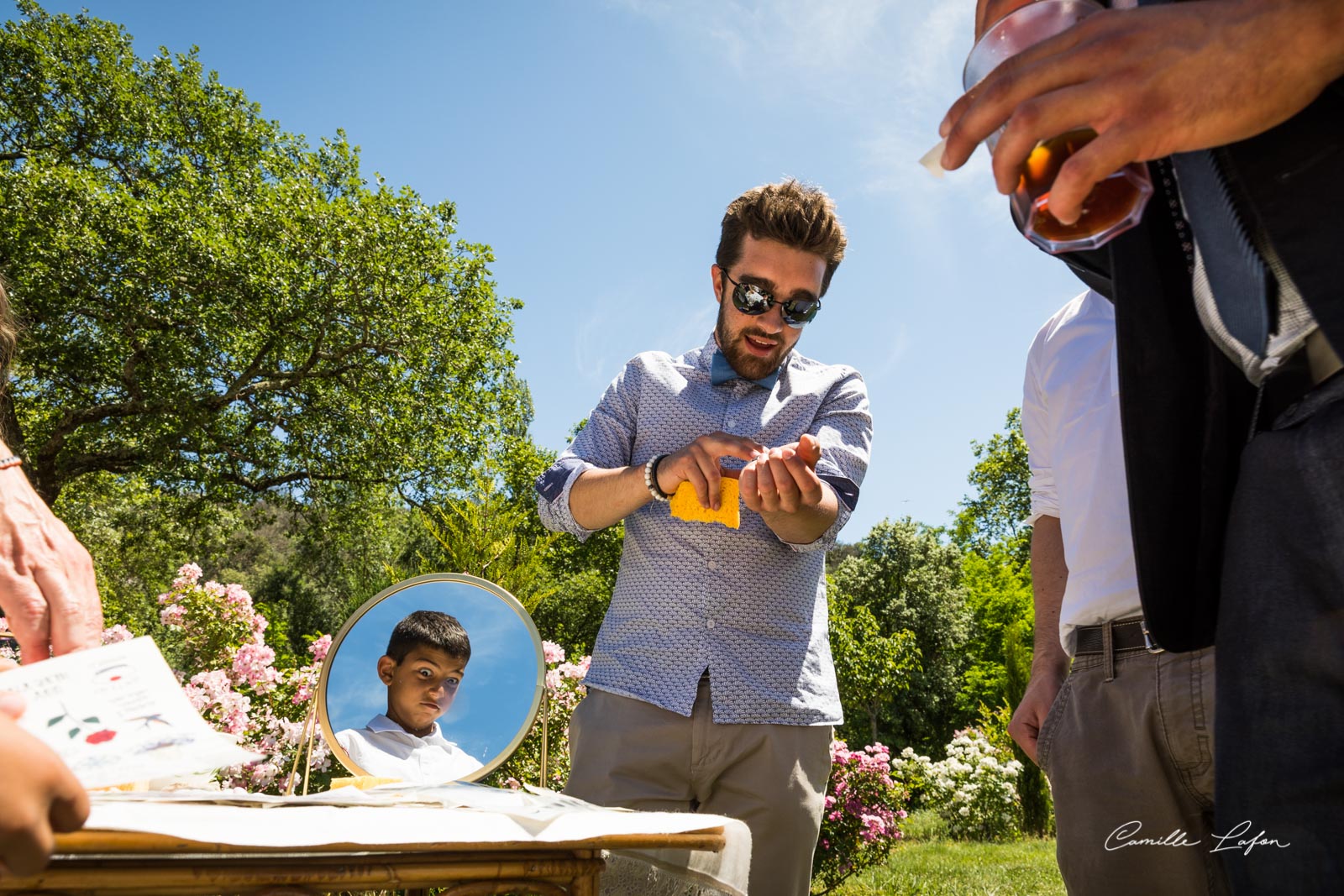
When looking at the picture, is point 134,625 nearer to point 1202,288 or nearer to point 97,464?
point 97,464

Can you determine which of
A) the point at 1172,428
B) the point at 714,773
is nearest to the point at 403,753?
the point at 714,773

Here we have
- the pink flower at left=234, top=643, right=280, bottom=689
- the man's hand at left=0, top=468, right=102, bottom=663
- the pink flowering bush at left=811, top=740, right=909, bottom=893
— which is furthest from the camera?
the pink flowering bush at left=811, top=740, right=909, bottom=893

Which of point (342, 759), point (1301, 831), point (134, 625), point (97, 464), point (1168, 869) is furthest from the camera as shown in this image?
point (134, 625)

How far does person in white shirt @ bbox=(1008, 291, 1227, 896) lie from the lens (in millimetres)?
1652

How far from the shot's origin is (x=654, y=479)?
7.37 feet

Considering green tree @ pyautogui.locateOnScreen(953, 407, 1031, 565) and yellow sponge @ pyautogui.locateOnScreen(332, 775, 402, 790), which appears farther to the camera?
green tree @ pyautogui.locateOnScreen(953, 407, 1031, 565)

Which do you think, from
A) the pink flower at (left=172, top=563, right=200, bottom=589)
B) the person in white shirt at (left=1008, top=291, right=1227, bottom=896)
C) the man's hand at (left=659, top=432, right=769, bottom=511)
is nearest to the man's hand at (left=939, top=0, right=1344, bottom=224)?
the person in white shirt at (left=1008, top=291, right=1227, bottom=896)

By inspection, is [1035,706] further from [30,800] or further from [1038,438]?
[30,800]

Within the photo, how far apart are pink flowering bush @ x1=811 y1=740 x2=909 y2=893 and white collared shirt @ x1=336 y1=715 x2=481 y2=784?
514 cm

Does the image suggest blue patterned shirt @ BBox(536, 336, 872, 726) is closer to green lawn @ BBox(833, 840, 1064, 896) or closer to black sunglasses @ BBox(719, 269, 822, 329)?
black sunglasses @ BBox(719, 269, 822, 329)

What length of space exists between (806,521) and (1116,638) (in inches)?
28.6

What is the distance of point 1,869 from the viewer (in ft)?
2.93

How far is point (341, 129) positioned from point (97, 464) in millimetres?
8344

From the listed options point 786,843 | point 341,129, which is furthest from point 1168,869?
point 341,129
